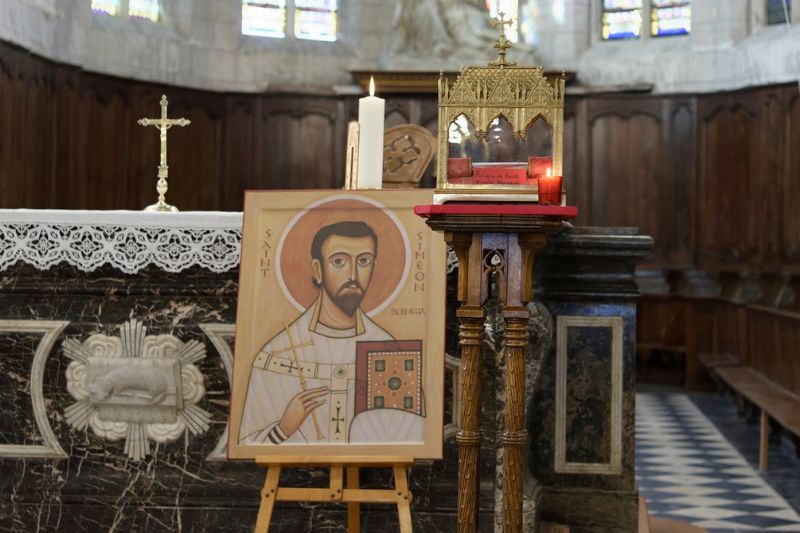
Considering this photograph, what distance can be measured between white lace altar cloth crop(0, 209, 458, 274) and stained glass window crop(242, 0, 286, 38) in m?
8.29

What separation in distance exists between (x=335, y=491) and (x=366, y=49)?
914 centimetres

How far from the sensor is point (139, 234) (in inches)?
160

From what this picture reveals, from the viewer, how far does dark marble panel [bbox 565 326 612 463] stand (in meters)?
4.39

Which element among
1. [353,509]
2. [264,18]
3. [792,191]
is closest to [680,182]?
[792,191]

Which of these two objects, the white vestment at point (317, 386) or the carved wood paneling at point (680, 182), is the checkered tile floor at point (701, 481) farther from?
the carved wood paneling at point (680, 182)

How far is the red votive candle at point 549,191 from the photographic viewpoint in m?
3.21

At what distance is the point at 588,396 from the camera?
4402 mm

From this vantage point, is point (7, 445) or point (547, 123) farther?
point (7, 445)

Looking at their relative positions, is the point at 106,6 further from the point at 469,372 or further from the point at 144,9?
the point at 469,372

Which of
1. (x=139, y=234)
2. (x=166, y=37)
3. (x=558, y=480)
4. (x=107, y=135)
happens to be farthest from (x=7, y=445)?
(x=166, y=37)

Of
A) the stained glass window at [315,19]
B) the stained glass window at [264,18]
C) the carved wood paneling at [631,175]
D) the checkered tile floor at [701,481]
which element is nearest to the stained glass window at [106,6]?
the stained glass window at [264,18]

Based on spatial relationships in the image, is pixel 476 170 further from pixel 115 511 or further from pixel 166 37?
pixel 166 37

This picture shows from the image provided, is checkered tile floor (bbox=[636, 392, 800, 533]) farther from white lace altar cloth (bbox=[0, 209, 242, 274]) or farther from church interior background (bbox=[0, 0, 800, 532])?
white lace altar cloth (bbox=[0, 209, 242, 274])

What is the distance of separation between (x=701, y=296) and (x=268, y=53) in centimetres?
483
